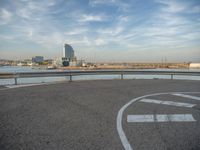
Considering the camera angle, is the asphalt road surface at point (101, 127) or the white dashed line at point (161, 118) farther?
the white dashed line at point (161, 118)

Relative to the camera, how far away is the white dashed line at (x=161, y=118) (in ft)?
17.5

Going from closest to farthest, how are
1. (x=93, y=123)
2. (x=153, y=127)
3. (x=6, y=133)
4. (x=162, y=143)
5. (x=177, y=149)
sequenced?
1. (x=177, y=149)
2. (x=162, y=143)
3. (x=6, y=133)
4. (x=153, y=127)
5. (x=93, y=123)

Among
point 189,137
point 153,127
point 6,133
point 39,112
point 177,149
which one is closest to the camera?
point 177,149

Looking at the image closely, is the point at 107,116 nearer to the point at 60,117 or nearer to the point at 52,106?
the point at 60,117

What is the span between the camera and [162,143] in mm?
3783

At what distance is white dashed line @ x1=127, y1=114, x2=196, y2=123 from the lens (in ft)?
17.5

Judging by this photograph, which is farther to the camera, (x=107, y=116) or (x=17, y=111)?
(x=17, y=111)

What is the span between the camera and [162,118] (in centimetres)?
551

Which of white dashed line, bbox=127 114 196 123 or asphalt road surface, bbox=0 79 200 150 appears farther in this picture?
white dashed line, bbox=127 114 196 123

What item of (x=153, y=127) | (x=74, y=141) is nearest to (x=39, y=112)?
(x=74, y=141)

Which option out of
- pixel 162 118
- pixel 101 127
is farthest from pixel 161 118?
pixel 101 127

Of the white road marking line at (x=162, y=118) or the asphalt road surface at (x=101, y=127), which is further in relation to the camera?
the white road marking line at (x=162, y=118)

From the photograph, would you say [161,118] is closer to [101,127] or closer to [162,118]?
[162,118]

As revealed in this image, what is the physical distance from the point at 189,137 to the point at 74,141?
2755 millimetres
